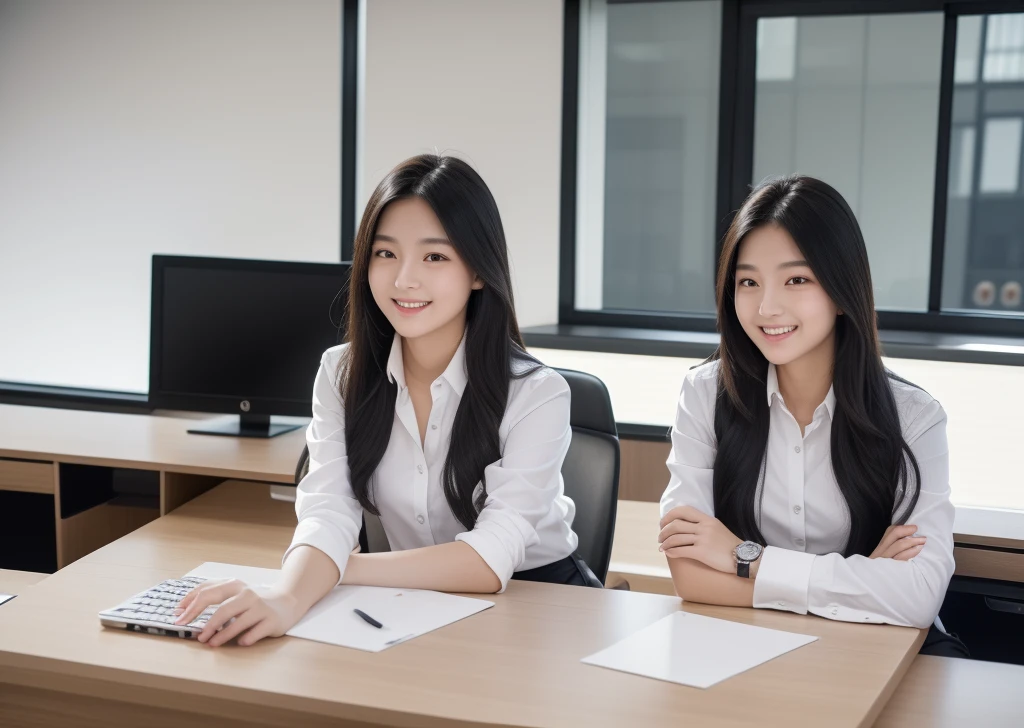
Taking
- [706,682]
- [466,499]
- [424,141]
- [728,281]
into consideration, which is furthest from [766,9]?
[706,682]

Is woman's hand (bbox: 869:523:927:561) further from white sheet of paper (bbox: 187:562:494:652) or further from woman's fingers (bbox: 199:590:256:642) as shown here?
woman's fingers (bbox: 199:590:256:642)

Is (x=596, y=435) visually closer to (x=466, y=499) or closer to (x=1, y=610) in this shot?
(x=466, y=499)

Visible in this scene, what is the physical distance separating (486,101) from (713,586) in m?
2.52

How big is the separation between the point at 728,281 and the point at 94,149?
306 cm

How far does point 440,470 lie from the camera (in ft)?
6.13

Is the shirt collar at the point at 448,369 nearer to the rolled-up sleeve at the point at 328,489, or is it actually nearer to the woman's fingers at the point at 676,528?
the rolled-up sleeve at the point at 328,489

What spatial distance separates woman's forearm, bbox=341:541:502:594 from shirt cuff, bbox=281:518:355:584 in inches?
0.9

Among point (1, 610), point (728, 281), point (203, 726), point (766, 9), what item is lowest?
point (203, 726)

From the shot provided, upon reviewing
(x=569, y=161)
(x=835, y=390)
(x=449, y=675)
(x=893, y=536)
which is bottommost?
(x=449, y=675)

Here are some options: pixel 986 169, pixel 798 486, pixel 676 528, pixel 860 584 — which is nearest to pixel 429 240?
pixel 676 528

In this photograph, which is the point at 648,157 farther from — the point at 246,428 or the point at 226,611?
the point at 226,611

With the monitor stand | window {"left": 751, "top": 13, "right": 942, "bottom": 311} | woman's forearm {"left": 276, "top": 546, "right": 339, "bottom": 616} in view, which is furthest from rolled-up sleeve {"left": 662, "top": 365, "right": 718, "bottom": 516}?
window {"left": 751, "top": 13, "right": 942, "bottom": 311}

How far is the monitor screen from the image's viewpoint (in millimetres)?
2766

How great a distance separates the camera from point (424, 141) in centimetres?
383
